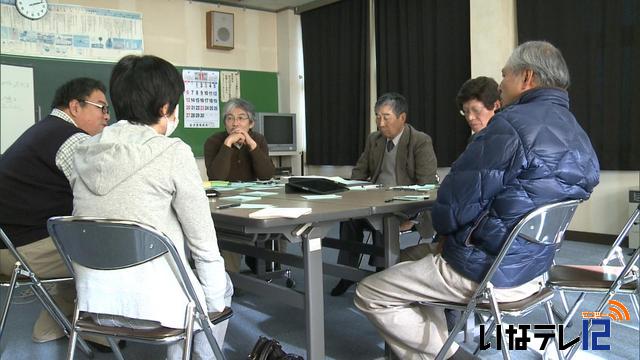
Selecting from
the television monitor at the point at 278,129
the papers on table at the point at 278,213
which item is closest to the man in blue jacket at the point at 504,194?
the papers on table at the point at 278,213

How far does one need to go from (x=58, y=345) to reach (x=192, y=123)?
4.24 metres

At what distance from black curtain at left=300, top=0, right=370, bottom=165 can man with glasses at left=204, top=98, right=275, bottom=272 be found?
2.90 metres

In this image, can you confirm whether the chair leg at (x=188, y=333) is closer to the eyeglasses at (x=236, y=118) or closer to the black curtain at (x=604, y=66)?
the eyeglasses at (x=236, y=118)

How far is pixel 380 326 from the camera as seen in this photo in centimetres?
184

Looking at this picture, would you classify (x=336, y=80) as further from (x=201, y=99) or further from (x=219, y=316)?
(x=219, y=316)

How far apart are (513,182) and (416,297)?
487mm

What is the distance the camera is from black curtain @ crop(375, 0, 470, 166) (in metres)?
5.32

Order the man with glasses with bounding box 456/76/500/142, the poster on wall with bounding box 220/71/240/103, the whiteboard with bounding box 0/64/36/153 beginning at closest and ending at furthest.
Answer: the man with glasses with bounding box 456/76/500/142, the whiteboard with bounding box 0/64/36/153, the poster on wall with bounding box 220/71/240/103

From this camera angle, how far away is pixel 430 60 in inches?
219

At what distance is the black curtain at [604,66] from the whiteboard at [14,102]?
4.91m

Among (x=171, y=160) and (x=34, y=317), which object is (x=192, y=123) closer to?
(x=34, y=317)

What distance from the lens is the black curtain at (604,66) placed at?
4227 mm

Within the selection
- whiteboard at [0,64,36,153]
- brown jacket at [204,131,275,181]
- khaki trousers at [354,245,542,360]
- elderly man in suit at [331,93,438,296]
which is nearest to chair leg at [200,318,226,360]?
khaki trousers at [354,245,542,360]

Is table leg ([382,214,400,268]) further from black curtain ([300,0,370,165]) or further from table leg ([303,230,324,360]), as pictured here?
black curtain ([300,0,370,165])
